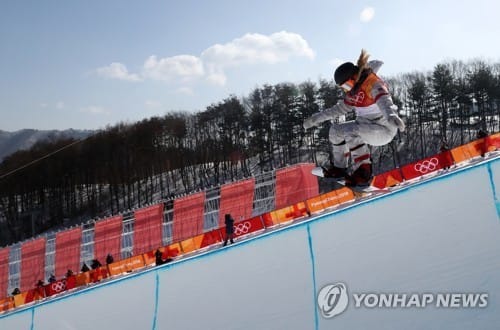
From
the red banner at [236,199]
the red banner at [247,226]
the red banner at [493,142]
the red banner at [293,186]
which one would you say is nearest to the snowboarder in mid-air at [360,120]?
the red banner at [247,226]

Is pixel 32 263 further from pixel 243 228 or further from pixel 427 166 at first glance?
pixel 427 166

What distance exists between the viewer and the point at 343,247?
393 cm

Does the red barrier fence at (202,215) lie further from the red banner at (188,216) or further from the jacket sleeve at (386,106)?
the jacket sleeve at (386,106)

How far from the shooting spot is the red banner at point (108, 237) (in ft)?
58.7

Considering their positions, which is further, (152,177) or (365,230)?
(152,177)

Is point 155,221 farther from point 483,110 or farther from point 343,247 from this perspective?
point 483,110

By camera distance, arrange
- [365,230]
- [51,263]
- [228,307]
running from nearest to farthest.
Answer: [365,230], [228,307], [51,263]

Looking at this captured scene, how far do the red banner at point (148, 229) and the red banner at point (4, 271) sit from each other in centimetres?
726

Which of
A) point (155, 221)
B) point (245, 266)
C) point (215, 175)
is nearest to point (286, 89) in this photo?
point (215, 175)

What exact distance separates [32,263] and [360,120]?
1908 centimetres

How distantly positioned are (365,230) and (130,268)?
45.5 feet

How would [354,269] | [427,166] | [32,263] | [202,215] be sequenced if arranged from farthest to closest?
[32,263] < [202,215] < [427,166] < [354,269]

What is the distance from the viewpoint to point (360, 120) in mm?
5430

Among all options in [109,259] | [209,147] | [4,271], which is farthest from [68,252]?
[209,147]
